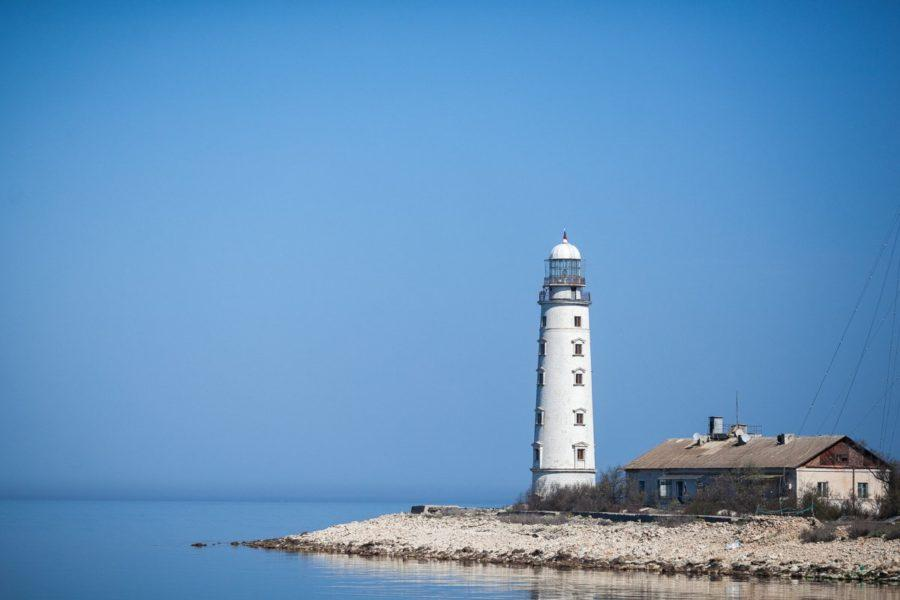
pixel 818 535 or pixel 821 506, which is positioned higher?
pixel 821 506

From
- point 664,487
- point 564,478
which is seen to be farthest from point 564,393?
point 664,487

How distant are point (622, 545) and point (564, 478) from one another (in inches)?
428

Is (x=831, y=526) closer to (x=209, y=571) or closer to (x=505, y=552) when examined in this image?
(x=505, y=552)

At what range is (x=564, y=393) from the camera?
191 ft

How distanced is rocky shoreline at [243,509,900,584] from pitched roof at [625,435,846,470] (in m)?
5.44

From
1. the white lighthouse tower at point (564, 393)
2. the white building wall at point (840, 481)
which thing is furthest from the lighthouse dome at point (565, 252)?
the white building wall at point (840, 481)

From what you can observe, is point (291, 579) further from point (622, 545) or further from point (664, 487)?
point (664, 487)

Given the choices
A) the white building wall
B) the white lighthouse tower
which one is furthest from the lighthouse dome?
the white building wall

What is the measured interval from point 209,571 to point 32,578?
6.52m

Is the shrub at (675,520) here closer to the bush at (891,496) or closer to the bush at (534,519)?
the bush at (534,519)

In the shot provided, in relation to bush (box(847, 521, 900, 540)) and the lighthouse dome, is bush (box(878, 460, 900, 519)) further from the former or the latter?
the lighthouse dome

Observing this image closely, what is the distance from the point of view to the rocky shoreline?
135 feet

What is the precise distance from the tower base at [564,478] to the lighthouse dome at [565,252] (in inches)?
372

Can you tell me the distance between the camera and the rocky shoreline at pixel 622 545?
4122cm
